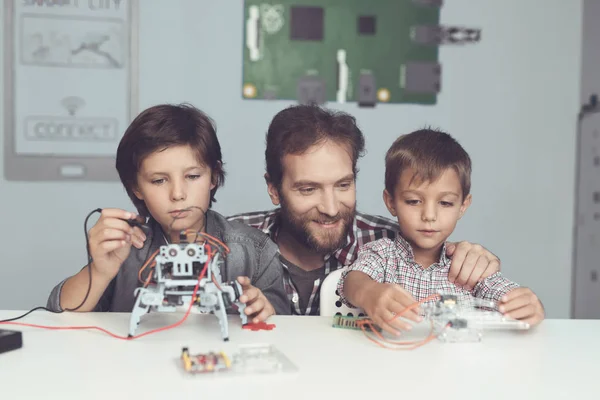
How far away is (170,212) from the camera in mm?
1222

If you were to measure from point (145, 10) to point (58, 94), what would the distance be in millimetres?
499

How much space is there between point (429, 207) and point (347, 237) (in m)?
0.35

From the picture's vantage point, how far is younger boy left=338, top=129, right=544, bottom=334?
4.00 ft

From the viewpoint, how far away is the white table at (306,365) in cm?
66

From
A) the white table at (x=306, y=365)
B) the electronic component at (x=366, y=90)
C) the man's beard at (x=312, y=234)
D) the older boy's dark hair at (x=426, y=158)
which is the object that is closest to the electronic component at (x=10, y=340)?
the white table at (x=306, y=365)

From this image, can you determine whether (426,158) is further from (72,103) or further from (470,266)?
(72,103)

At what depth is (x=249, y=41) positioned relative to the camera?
243 centimetres

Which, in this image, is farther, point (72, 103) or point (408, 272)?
point (72, 103)

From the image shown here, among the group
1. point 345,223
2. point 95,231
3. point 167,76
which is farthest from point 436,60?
point 95,231

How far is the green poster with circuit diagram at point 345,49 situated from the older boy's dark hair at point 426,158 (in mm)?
1097

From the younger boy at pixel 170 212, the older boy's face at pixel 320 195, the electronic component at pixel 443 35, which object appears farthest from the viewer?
the electronic component at pixel 443 35

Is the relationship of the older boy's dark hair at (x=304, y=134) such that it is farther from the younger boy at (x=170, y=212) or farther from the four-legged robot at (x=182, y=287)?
the four-legged robot at (x=182, y=287)

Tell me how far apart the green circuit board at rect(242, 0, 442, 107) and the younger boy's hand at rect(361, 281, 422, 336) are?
166cm

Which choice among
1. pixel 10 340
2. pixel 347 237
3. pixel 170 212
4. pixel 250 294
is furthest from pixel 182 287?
pixel 347 237
